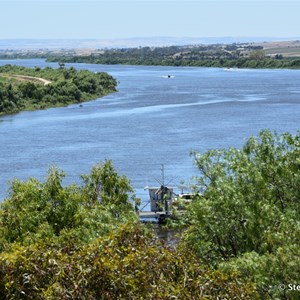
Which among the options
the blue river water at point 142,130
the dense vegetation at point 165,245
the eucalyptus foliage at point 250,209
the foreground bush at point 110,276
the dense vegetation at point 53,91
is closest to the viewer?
the foreground bush at point 110,276

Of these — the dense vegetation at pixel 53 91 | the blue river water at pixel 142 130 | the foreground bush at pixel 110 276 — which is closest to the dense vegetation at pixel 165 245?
the foreground bush at pixel 110 276

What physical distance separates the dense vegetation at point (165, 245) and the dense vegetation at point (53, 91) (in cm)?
4573

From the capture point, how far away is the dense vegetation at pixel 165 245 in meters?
7.57

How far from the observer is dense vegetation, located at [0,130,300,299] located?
24.8 ft

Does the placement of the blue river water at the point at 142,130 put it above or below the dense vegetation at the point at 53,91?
above

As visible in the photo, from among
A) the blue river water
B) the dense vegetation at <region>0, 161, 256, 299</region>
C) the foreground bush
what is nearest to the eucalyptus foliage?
the dense vegetation at <region>0, 161, 256, 299</region>

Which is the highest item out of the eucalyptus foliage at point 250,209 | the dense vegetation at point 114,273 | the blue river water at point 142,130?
the dense vegetation at point 114,273

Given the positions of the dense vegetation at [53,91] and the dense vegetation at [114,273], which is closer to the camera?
the dense vegetation at [114,273]

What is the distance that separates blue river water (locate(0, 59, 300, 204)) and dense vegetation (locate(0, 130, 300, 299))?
15.7 ft

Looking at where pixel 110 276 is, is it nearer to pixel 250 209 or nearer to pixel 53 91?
pixel 250 209

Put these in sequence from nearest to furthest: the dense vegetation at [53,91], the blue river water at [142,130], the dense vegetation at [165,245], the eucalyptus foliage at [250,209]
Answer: the dense vegetation at [165,245] → the eucalyptus foliage at [250,209] → the blue river water at [142,130] → the dense vegetation at [53,91]

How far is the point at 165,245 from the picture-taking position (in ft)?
30.1

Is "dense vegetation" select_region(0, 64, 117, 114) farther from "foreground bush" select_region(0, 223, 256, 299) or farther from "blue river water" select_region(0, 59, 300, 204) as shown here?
"foreground bush" select_region(0, 223, 256, 299)

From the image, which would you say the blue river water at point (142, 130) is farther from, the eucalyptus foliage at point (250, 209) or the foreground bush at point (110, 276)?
the foreground bush at point (110, 276)
